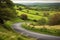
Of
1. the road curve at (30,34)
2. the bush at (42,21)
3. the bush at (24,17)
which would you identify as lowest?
the road curve at (30,34)

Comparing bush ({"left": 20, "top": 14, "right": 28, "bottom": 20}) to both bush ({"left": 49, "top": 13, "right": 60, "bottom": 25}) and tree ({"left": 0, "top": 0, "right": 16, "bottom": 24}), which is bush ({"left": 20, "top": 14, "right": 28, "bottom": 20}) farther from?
bush ({"left": 49, "top": 13, "right": 60, "bottom": 25})

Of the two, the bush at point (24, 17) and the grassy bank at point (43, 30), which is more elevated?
the bush at point (24, 17)

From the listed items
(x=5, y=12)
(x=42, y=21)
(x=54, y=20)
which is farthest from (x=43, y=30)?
(x=5, y=12)

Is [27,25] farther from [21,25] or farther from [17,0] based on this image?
[17,0]

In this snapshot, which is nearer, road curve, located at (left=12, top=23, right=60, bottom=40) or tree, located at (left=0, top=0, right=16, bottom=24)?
road curve, located at (left=12, top=23, right=60, bottom=40)

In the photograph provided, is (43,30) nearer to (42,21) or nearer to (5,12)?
(42,21)

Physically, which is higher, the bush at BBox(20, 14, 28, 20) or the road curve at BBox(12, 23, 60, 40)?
the bush at BBox(20, 14, 28, 20)

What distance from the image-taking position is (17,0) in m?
3.12

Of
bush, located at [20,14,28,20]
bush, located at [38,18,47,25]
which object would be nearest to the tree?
bush, located at [20,14,28,20]

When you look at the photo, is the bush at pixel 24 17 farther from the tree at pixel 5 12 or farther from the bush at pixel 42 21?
the bush at pixel 42 21

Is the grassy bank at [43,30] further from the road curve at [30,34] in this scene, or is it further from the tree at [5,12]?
the tree at [5,12]

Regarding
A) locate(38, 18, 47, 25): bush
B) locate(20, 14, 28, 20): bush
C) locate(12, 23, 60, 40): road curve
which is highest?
locate(20, 14, 28, 20): bush

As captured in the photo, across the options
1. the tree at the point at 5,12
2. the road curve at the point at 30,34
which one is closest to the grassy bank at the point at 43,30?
the road curve at the point at 30,34

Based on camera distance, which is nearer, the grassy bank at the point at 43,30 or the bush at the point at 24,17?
the grassy bank at the point at 43,30
